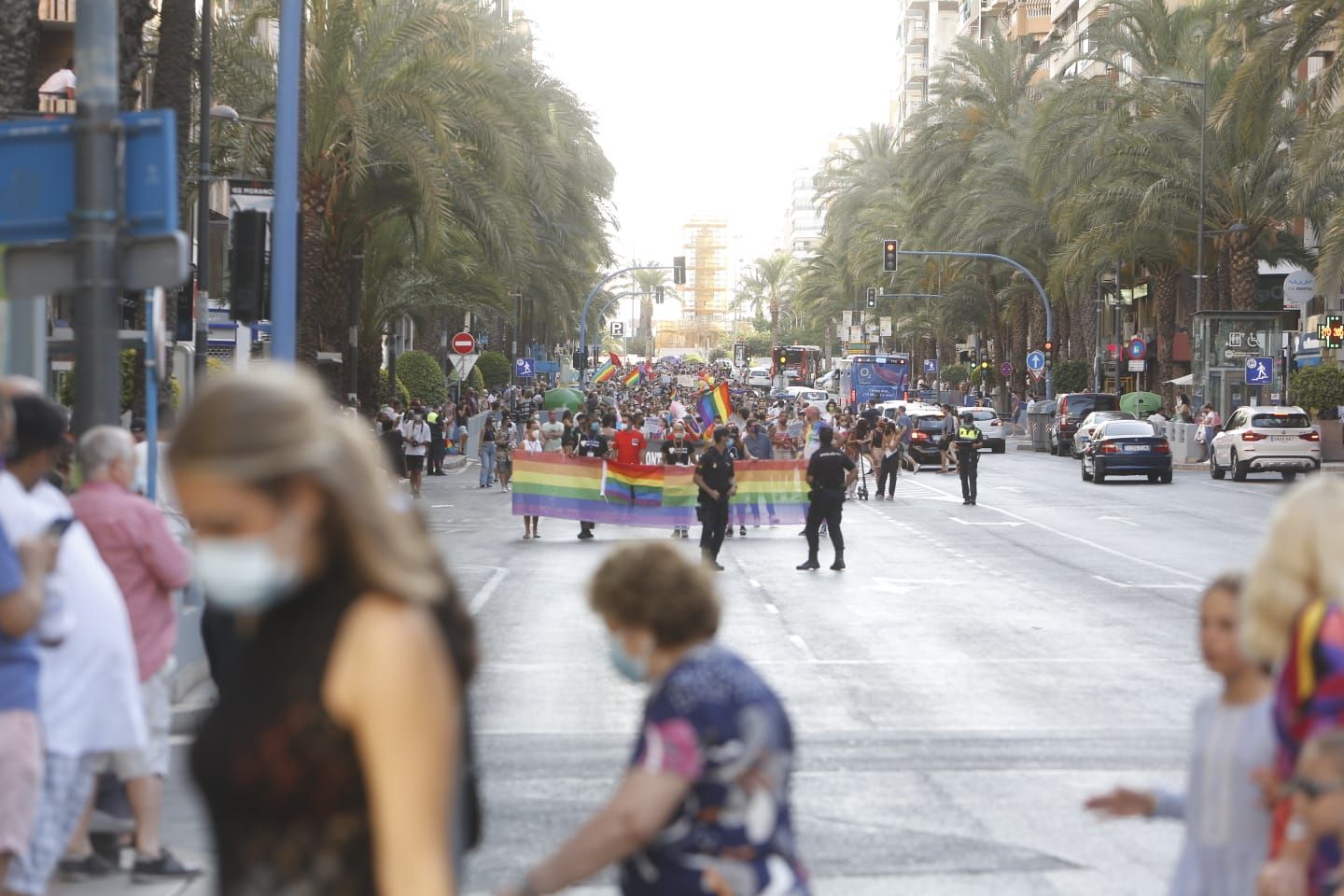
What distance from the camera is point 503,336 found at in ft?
284

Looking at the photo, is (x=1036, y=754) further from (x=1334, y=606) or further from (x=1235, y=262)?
(x=1235, y=262)

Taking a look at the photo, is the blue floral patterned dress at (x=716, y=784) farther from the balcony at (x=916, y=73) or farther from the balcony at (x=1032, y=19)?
the balcony at (x=916, y=73)

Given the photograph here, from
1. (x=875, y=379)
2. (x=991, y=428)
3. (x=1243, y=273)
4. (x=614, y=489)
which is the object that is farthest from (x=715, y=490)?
(x=875, y=379)

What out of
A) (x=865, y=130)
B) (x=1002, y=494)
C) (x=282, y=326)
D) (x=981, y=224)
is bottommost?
(x=1002, y=494)

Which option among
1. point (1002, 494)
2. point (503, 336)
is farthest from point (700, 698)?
point (503, 336)

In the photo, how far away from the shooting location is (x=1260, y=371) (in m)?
47.8

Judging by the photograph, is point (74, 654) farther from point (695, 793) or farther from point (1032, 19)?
point (1032, 19)

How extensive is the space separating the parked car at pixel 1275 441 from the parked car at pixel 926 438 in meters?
9.28

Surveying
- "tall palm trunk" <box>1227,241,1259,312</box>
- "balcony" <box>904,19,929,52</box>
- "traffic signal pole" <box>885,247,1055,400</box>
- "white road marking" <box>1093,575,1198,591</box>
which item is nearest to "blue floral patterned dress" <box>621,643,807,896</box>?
"white road marking" <box>1093,575,1198,591</box>

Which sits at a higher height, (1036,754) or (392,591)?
(392,591)

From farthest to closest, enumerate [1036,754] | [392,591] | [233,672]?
[1036,754] → [233,672] → [392,591]

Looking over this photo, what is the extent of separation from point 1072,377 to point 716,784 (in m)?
70.3

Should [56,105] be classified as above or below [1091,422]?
above

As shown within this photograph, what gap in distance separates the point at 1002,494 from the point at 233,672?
35911 mm
